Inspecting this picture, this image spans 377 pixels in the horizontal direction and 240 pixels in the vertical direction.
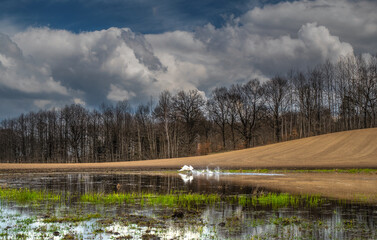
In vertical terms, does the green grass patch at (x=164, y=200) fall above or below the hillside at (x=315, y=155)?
below

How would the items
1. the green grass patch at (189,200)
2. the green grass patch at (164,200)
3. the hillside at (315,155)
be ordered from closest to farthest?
the green grass patch at (189,200), the green grass patch at (164,200), the hillside at (315,155)

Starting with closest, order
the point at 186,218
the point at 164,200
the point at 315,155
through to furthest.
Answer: the point at 186,218, the point at 164,200, the point at 315,155

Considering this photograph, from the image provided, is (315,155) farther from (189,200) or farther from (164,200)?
(164,200)

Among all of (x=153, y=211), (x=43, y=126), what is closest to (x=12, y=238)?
(x=153, y=211)

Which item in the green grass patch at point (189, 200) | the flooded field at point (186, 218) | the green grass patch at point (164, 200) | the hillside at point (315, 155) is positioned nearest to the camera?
the flooded field at point (186, 218)

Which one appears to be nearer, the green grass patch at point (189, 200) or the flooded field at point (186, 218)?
the flooded field at point (186, 218)

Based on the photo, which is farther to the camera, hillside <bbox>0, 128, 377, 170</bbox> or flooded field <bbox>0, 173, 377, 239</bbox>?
hillside <bbox>0, 128, 377, 170</bbox>

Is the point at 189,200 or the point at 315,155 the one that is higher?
the point at 315,155

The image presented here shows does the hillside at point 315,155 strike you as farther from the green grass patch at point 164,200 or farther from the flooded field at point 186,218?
the flooded field at point 186,218

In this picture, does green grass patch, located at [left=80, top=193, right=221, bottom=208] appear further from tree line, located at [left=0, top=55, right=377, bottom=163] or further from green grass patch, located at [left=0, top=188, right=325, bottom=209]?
tree line, located at [left=0, top=55, right=377, bottom=163]

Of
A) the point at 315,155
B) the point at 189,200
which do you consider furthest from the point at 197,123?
the point at 189,200

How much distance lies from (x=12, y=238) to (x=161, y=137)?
91.5m

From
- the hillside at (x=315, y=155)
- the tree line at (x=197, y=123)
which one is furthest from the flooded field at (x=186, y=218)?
the tree line at (x=197, y=123)

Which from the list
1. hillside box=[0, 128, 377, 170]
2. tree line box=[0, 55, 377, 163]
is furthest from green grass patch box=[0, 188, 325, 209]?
tree line box=[0, 55, 377, 163]
